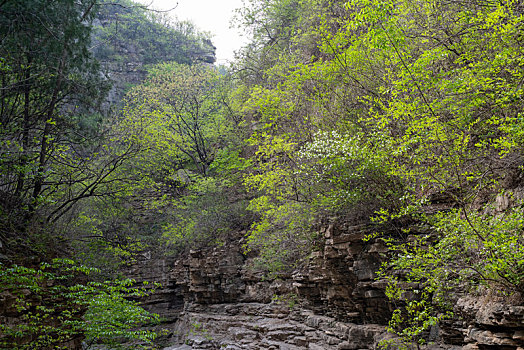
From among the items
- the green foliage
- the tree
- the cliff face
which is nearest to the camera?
the cliff face

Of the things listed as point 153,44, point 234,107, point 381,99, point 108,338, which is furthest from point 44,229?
point 153,44

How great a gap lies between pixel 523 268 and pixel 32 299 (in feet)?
31.2

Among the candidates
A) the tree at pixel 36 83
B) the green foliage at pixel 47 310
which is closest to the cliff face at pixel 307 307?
the green foliage at pixel 47 310

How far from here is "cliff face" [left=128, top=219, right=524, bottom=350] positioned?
5754 mm

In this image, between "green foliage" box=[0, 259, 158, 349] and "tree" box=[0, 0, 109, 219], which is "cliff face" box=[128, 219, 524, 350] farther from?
"tree" box=[0, 0, 109, 219]

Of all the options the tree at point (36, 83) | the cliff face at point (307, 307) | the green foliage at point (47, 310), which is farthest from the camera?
the tree at point (36, 83)

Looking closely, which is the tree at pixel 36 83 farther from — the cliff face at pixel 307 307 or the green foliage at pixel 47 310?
the cliff face at pixel 307 307

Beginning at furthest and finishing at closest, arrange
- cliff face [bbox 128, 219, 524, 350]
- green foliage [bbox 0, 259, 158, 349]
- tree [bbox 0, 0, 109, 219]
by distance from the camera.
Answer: tree [bbox 0, 0, 109, 219] < green foliage [bbox 0, 259, 158, 349] < cliff face [bbox 128, 219, 524, 350]

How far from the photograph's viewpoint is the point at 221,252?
19.2 m

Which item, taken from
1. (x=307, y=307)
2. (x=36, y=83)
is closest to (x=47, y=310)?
(x=36, y=83)

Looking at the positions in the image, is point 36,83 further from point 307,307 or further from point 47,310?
point 307,307

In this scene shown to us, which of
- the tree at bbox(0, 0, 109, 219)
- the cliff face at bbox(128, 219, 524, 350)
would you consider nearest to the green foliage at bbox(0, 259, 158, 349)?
the tree at bbox(0, 0, 109, 219)

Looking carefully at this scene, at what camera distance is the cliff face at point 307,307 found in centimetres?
575

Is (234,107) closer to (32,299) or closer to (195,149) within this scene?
(195,149)
